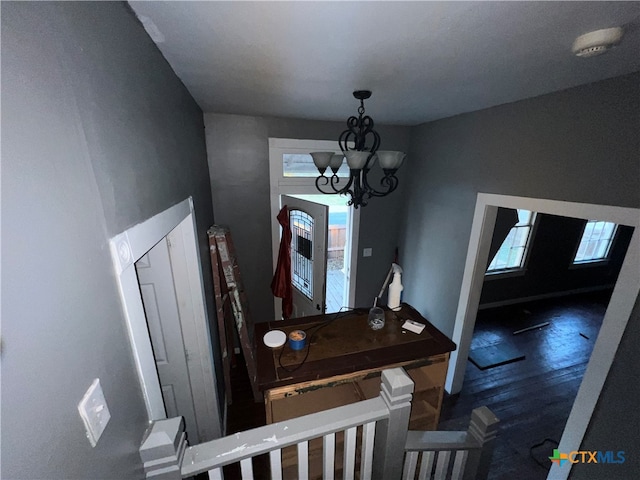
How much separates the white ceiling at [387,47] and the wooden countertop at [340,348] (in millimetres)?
1610

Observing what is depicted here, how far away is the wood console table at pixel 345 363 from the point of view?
4.57 feet

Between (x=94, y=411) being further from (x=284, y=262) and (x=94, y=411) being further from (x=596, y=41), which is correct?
(x=284, y=262)

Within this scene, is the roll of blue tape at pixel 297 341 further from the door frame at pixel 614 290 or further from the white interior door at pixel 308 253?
the door frame at pixel 614 290

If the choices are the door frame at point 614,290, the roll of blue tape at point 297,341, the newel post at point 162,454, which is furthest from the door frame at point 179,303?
the door frame at point 614,290

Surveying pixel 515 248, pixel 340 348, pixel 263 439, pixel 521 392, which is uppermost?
pixel 263 439

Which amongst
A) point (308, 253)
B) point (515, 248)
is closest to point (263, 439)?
point (308, 253)

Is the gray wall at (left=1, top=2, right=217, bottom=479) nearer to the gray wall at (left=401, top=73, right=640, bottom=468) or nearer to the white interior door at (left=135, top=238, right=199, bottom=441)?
the white interior door at (left=135, top=238, right=199, bottom=441)

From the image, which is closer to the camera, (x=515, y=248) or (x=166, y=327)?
(x=166, y=327)

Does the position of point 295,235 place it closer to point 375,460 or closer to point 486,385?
point 375,460

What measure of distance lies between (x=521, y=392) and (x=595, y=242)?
401cm

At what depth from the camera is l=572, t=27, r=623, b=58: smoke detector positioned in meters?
0.93

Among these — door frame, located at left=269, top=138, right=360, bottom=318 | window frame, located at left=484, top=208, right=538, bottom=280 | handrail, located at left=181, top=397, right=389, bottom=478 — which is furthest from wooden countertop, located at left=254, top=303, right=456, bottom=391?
window frame, located at left=484, top=208, right=538, bottom=280

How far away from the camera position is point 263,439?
798 millimetres

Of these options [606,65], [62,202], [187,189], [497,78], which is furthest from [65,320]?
[606,65]
